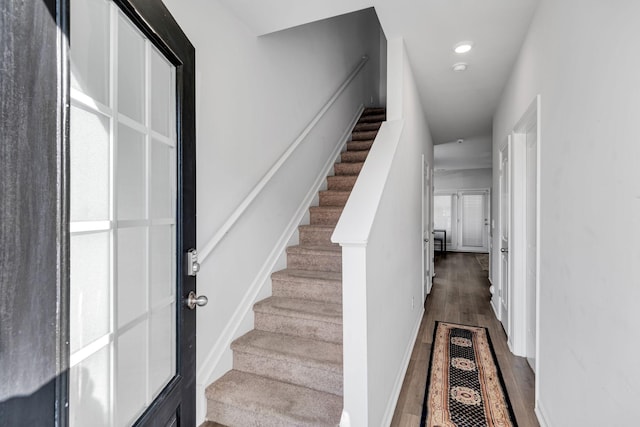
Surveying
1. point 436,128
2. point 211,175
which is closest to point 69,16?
point 211,175

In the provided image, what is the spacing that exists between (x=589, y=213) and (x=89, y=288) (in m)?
1.63

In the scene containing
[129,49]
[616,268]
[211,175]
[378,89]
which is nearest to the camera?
[129,49]

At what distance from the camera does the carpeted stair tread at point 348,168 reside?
11.1ft

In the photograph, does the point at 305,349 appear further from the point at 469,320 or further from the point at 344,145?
the point at 344,145

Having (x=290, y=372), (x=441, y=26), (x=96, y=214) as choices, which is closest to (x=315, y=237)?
(x=290, y=372)

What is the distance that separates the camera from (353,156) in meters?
3.70

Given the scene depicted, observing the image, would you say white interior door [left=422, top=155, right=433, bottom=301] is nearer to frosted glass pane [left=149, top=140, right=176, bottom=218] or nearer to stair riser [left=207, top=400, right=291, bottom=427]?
stair riser [left=207, top=400, right=291, bottom=427]

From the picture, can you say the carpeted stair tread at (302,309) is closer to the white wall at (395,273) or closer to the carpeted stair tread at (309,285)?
the carpeted stair tread at (309,285)

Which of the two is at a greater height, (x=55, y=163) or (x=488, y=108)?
(x=488, y=108)

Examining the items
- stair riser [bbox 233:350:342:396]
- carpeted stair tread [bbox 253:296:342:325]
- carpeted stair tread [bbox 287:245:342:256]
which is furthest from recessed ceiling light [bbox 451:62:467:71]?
stair riser [bbox 233:350:342:396]

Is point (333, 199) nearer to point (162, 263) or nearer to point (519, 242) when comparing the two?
point (519, 242)

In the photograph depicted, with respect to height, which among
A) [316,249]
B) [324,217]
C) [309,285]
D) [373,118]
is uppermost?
[373,118]

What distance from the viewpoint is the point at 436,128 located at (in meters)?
4.66

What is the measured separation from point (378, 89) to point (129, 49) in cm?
561
